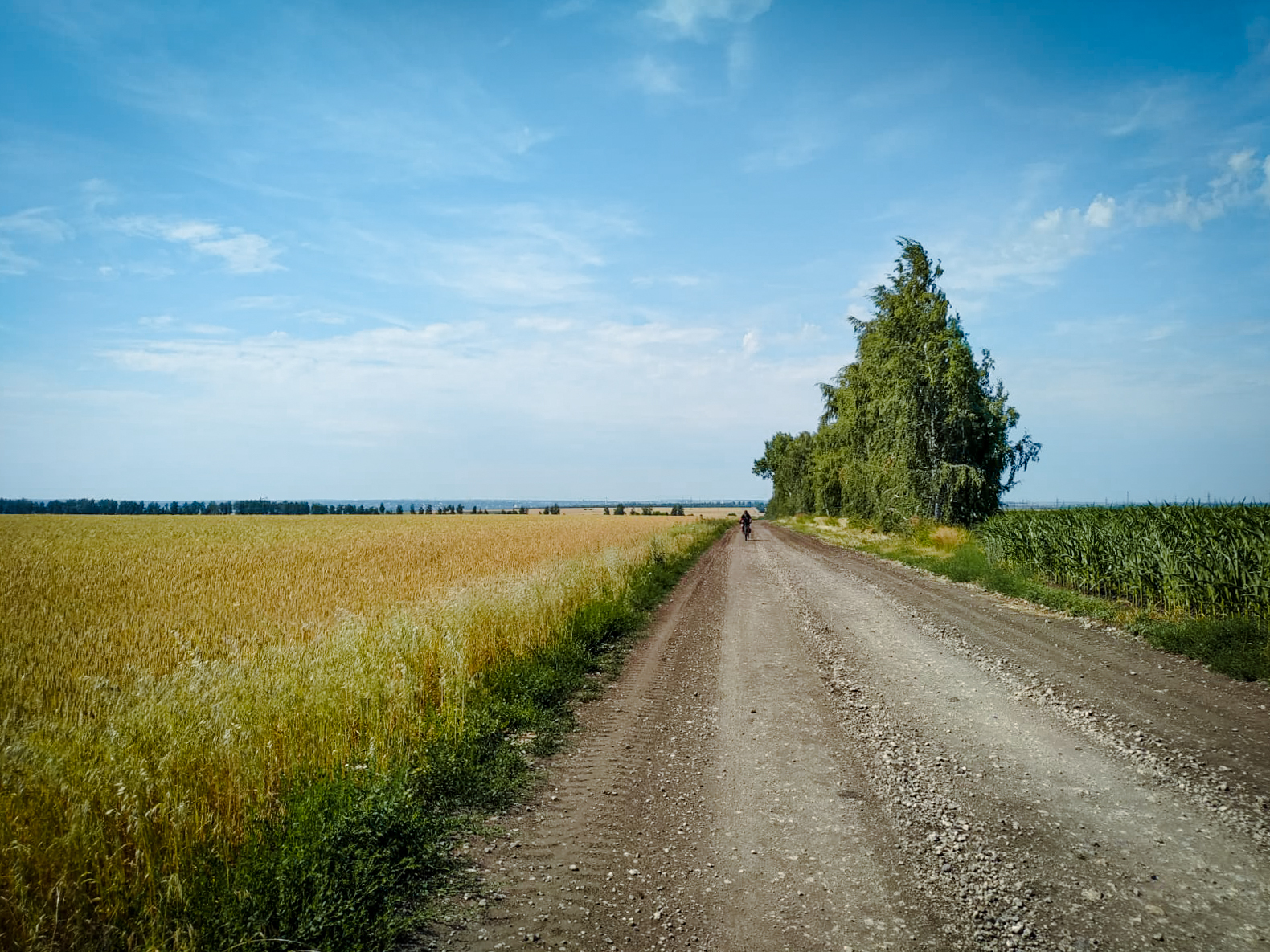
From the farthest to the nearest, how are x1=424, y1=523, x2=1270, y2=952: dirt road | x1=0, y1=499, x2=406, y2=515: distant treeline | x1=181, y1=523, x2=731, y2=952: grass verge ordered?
x1=0, y1=499, x2=406, y2=515: distant treeline
x1=424, y1=523, x2=1270, y2=952: dirt road
x1=181, y1=523, x2=731, y2=952: grass verge

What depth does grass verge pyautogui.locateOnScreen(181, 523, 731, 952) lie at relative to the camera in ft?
11.3

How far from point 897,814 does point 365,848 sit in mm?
4071

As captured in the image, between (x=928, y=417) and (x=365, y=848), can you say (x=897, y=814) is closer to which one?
(x=365, y=848)

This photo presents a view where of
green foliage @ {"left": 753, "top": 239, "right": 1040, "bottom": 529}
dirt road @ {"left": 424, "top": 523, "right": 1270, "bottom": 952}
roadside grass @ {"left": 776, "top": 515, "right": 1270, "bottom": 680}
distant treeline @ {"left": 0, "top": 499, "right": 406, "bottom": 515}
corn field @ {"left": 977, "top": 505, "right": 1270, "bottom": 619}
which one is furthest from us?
distant treeline @ {"left": 0, "top": 499, "right": 406, "bottom": 515}

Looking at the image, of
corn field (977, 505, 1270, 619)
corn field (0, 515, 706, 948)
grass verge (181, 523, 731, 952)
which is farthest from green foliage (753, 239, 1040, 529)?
grass verge (181, 523, 731, 952)

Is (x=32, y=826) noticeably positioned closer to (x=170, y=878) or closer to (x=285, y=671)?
(x=170, y=878)

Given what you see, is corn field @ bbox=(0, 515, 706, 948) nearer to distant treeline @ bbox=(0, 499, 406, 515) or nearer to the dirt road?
the dirt road

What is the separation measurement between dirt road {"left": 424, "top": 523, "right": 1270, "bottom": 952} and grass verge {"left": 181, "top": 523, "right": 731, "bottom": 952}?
1.13 feet

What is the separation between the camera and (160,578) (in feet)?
52.3

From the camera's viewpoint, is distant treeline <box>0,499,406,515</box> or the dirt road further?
distant treeline <box>0,499,406,515</box>

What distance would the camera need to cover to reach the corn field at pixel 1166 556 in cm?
1092

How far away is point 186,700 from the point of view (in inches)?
202

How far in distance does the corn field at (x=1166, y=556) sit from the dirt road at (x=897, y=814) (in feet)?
10.1

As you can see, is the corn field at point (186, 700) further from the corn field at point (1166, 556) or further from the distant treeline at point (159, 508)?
the distant treeline at point (159, 508)
